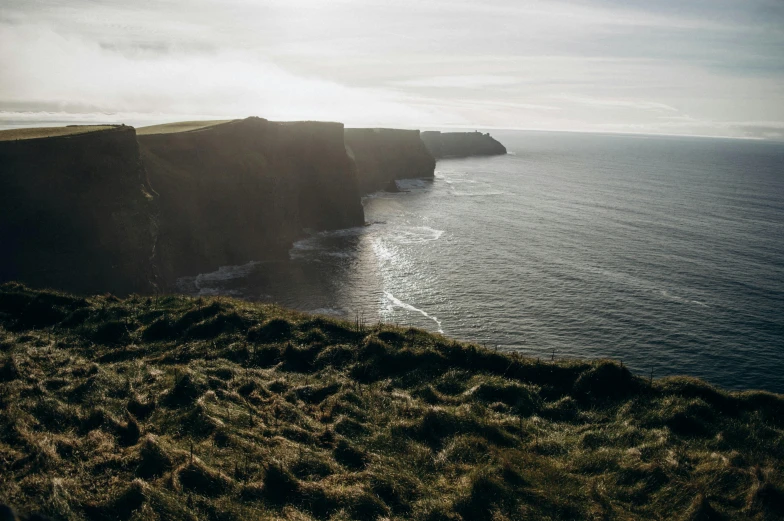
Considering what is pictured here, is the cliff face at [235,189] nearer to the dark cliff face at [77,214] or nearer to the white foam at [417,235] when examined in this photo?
the dark cliff face at [77,214]

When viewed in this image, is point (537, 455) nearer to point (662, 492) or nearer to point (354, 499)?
point (662, 492)

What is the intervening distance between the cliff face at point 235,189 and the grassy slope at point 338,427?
32.2 m

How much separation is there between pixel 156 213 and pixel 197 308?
28636 millimetres

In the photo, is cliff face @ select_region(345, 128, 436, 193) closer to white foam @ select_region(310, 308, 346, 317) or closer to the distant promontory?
the distant promontory

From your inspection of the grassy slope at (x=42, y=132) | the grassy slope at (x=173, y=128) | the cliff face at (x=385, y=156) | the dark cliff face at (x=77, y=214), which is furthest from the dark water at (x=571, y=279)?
the cliff face at (x=385, y=156)

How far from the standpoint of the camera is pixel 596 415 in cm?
2620

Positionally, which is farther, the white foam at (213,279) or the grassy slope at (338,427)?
the white foam at (213,279)

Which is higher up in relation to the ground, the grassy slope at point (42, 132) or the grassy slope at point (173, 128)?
the grassy slope at point (173, 128)

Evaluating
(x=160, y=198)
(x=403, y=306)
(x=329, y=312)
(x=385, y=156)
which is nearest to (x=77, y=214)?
(x=160, y=198)

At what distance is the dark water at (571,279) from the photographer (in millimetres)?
47094

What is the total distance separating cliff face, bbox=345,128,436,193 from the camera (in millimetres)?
140250

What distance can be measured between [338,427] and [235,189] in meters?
56.7

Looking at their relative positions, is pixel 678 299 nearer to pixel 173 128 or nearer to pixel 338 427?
pixel 338 427

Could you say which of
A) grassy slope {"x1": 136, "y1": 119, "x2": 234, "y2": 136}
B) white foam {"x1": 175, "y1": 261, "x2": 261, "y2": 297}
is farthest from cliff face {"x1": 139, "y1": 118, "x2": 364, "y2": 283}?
grassy slope {"x1": 136, "y1": 119, "x2": 234, "y2": 136}
